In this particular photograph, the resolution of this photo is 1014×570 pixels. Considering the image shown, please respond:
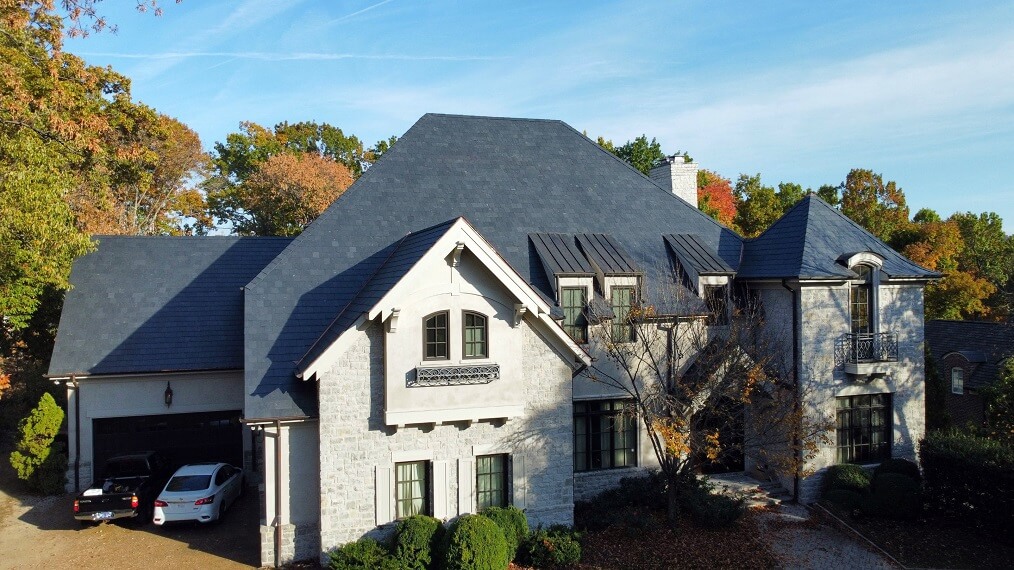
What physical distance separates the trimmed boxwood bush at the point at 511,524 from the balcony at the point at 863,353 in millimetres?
10369

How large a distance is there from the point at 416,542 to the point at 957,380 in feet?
89.4

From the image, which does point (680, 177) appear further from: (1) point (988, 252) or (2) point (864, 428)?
(1) point (988, 252)

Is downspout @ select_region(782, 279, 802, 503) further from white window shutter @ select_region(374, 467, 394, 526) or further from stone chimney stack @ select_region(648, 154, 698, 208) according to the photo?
white window shutter @ select_region(374, 467, 394, 526)

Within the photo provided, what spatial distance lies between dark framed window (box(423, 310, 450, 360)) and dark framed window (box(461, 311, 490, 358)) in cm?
49

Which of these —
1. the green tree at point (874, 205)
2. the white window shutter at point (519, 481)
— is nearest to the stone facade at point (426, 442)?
the white window shutter at point (519, 481)

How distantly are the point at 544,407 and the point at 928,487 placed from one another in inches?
436

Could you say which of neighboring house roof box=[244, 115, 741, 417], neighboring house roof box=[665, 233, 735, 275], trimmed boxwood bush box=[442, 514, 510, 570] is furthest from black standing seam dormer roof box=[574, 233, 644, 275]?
trimmed boxwood bush box=[442, 514, 510, 570]

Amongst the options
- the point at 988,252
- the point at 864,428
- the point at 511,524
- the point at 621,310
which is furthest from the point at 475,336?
the point at 988,252

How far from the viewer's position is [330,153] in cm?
5794

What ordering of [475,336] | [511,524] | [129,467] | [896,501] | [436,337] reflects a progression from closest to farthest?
1. [511,524]
2. [436,337]
3. [475,336]
4. [896,501]
5. [129,467]

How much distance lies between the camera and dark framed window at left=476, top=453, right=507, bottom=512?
1672 centimetres

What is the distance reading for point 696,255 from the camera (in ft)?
68.1

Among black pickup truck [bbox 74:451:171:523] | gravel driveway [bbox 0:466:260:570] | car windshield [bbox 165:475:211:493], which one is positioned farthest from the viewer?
car windshield [bbox 165:475:211:493]

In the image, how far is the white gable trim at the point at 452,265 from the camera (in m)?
15.2
